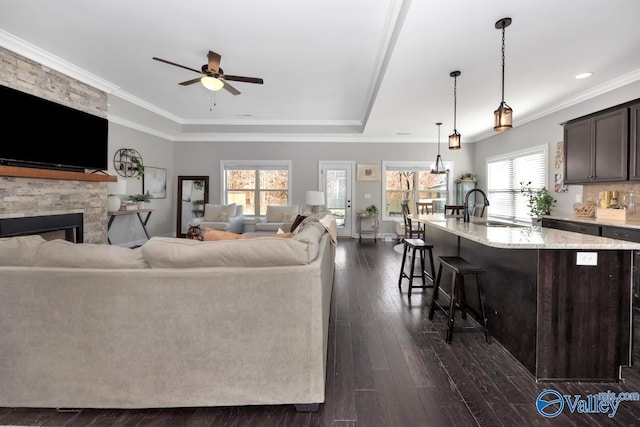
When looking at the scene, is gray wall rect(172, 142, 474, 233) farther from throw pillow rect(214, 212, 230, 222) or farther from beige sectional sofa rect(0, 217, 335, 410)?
beige sectional sofa rect(0, 217, 335, 410)

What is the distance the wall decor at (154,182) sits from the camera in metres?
6.81

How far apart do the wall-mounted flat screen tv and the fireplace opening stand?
65cm

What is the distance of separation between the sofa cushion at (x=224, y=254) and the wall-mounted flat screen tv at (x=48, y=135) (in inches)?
130

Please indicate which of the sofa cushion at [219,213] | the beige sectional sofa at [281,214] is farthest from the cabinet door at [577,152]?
the sofa cushion at [219,213]

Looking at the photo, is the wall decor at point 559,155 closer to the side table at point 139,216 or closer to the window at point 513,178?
the window at point 513,178

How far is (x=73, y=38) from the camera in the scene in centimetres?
339

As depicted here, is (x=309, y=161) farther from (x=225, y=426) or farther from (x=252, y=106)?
(x=225, y=426)

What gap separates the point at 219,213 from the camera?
6.86 meters

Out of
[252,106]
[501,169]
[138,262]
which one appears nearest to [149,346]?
[138,262]

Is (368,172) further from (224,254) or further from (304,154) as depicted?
(224,254)

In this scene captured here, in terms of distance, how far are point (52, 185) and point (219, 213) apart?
3185mm

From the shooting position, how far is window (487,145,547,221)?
5402mm

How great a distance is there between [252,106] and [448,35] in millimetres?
4060

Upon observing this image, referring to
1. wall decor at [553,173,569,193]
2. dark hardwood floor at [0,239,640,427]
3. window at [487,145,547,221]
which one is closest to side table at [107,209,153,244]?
dark hardwood floor at [0,239,640,427]
